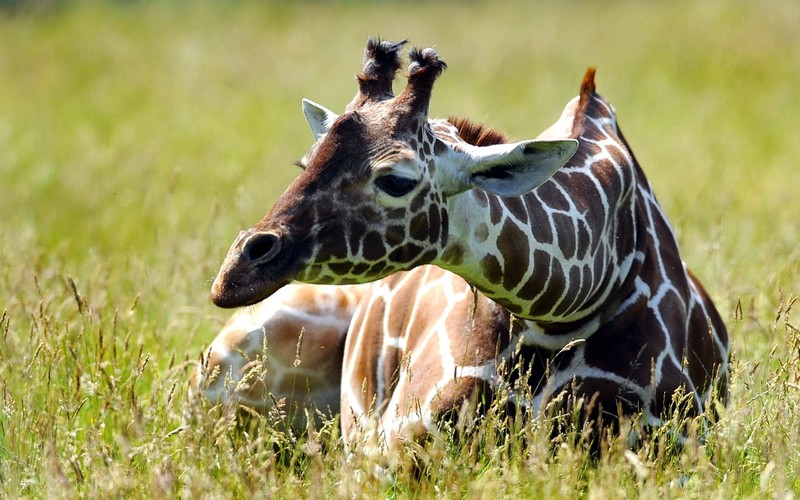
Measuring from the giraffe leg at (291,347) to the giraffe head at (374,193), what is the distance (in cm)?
162

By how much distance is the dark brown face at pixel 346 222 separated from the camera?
3.40 m

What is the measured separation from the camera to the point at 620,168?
4410mm

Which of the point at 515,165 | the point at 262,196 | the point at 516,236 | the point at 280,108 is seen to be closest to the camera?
the point at 515,165

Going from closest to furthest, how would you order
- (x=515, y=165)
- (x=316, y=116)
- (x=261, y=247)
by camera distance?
(x=261, y=247), (x=515, y=165), (x=316, y=116)

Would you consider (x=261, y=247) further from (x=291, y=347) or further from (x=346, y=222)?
(x=291, y=347)

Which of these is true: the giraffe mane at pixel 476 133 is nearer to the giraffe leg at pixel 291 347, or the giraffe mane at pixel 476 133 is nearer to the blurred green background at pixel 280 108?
the giraffe leg at pixel 291 347

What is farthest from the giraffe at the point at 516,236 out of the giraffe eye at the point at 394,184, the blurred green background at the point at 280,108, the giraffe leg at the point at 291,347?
the blurred green background at the point at 280,108

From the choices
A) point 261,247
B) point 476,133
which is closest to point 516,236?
point 476,133

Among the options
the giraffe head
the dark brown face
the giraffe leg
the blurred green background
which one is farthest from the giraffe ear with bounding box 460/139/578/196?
the blurred green background

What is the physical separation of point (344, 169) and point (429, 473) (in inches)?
44.3

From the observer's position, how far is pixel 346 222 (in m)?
3.51

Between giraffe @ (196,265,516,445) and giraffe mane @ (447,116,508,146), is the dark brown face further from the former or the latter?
giraffe @ (196,265,516,445)

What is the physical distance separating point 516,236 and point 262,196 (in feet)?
17.4

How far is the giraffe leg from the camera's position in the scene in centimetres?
521
